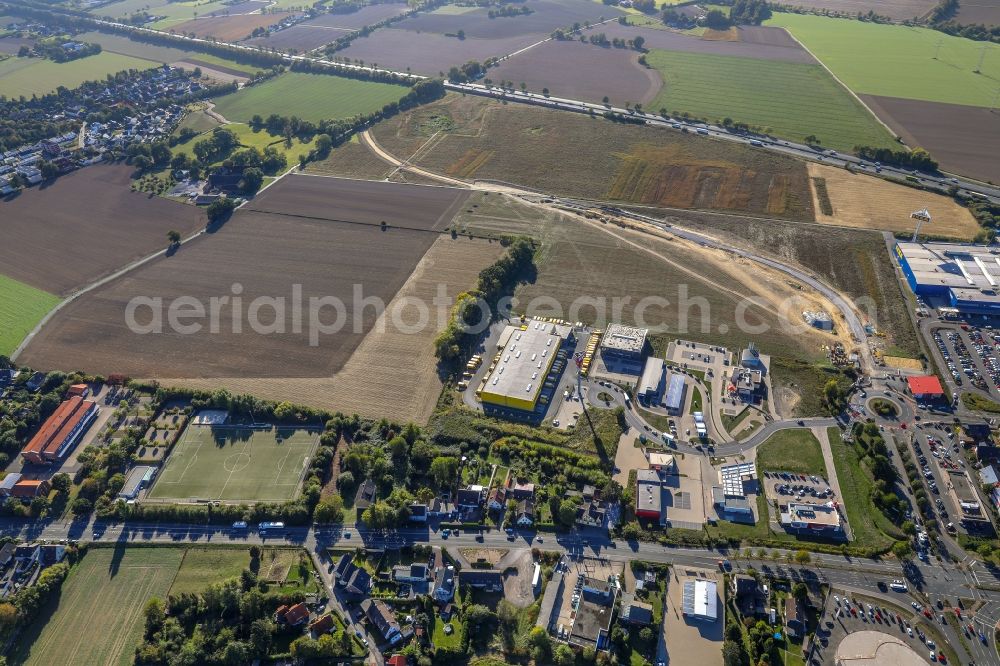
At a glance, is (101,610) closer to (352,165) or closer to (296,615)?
(296,615)

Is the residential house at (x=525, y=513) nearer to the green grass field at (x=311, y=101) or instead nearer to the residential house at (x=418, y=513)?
the residential house at (x=418, y=513)

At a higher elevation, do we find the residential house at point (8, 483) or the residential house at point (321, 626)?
the residential house at point (321, 626)

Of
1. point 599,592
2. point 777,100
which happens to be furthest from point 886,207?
point 599,592

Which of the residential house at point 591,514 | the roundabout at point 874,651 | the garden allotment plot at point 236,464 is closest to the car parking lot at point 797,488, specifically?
the roundabout at point 874,651

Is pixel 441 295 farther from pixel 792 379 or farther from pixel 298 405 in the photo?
pixel 792 379

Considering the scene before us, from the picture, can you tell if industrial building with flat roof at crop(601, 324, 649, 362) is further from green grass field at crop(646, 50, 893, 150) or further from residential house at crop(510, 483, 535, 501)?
green grass field at crop(646, 50, 893, 150)

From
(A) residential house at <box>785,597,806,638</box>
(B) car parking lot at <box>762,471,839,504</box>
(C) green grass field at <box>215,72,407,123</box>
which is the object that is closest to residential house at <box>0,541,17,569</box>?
(A) residential house at <box>785,597,806,638</box>
